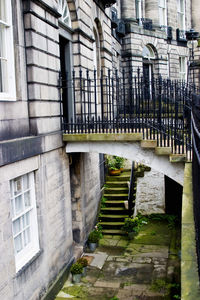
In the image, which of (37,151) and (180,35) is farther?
(180,35)

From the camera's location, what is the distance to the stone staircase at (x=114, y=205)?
12.5 meters

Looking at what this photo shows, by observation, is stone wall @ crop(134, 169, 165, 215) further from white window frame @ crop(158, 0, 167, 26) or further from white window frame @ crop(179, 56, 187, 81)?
white window frame @ crop(179, 56, 187, 81)

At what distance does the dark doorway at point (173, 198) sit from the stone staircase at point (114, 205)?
4.45 ft

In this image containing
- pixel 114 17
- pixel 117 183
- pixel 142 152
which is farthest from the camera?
pixel 114 17

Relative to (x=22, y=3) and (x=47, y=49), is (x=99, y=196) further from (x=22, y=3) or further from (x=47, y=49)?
Answer: (x=22, y=3)

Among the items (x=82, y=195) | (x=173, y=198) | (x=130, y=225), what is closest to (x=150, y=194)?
(x=173, y=198)

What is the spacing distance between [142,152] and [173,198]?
19.2ft

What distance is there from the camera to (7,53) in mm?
6738

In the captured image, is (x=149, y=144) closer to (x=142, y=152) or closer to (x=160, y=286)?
(x=142, y=152)

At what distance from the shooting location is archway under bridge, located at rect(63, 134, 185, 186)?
802 cm

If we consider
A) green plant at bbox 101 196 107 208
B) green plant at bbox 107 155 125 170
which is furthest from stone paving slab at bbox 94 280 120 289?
green plant at bbox 107 155 125 170

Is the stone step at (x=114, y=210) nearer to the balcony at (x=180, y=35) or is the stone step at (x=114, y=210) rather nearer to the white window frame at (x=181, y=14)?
the balcony at (x=180, y=35)

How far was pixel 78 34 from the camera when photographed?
1058 centimetres

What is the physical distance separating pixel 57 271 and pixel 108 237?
3.79 m
